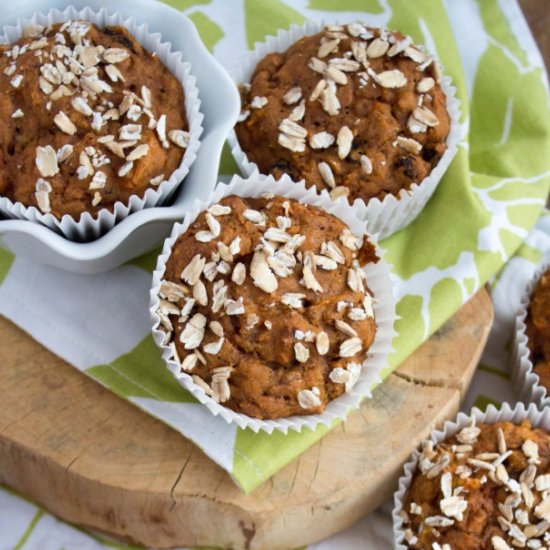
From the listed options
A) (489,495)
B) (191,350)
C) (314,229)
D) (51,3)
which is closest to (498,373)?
(489,495)

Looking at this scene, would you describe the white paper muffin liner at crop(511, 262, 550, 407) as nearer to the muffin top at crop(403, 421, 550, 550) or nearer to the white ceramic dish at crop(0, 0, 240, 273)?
the muffin top at crop(403, 421, 550, 550)

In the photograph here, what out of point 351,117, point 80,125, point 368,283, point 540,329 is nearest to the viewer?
point 80,125

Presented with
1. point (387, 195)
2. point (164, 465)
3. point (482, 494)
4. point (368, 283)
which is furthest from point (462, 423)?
point (164, 465)

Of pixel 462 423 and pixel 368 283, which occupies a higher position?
pixel 368 283

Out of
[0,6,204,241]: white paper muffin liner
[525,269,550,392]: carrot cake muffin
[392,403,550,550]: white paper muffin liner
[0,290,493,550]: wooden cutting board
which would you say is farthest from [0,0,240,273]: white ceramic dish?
[525,269,550,392]: carrot cake muffin

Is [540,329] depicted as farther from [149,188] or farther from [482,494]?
[149,188]

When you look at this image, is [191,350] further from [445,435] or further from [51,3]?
[51,3]
